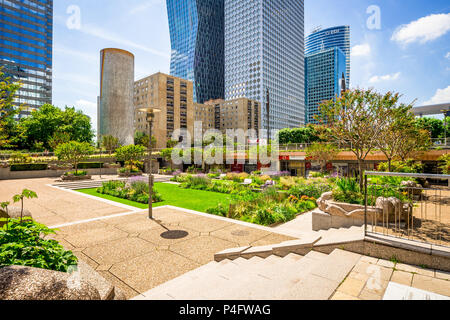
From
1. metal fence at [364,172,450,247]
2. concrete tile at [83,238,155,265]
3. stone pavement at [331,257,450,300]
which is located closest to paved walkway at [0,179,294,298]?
concrete tile at [83,238,155,265]

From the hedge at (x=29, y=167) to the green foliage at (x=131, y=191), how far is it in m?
17.7

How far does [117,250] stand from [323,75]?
20411 centimetres

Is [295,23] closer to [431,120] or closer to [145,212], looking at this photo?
[431,120]

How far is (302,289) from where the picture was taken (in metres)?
3.37

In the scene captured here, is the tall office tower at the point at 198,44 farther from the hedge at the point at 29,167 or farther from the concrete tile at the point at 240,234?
the concrete tile at the point at 240,234

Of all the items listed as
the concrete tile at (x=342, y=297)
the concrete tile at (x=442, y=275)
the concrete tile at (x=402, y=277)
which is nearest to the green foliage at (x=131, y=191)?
the concrete tile at (x=342, y=297)

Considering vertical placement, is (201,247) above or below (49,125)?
below

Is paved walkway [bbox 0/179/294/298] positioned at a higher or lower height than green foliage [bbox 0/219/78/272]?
lower

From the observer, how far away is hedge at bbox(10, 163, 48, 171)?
2714 centimetres

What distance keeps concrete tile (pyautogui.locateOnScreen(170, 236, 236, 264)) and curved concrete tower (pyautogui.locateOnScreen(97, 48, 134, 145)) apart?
78.7 metres

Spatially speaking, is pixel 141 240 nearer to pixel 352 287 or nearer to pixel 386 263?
pixel 352 287

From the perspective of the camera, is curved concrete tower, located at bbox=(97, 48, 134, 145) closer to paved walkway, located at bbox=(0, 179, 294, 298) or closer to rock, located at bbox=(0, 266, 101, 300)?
paved walkway, located at bbox=(0, 179, 294, 298)

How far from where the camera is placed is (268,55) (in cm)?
13612

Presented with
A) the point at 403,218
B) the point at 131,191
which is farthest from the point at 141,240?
the point at 131,191
